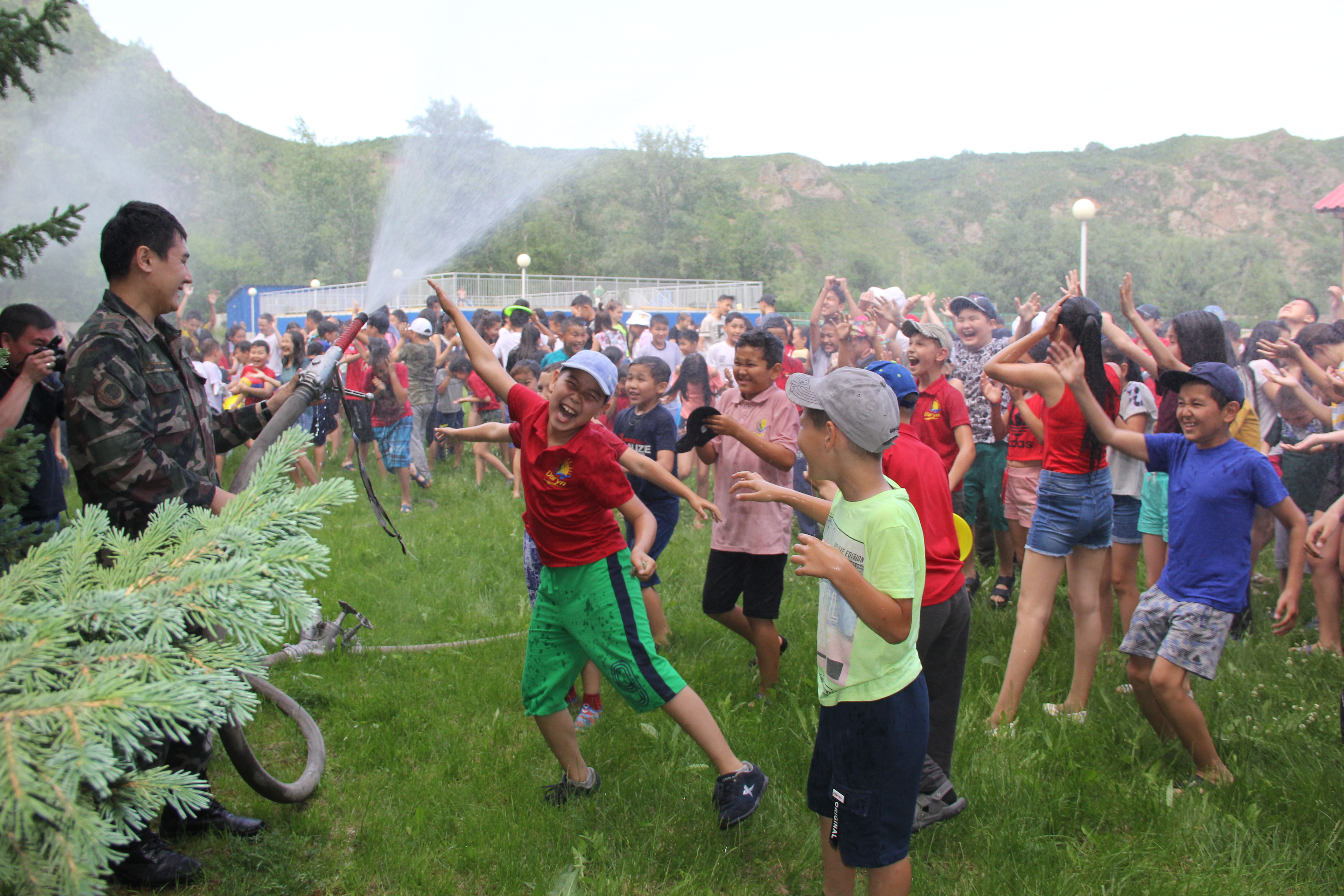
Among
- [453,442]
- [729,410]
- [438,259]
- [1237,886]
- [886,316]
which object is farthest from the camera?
[453,442]

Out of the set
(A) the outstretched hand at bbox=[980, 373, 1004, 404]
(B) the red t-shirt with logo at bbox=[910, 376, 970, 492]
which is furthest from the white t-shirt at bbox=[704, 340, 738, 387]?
(B) the red t-shirt with logo at bbox=[910, 376, 970, 492]

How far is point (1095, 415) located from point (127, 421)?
4313 mm

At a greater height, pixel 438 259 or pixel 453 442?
pixel 438 259

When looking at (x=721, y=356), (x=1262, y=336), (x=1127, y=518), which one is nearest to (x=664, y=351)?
(x=721, y=356)

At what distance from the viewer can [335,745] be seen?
477 cm

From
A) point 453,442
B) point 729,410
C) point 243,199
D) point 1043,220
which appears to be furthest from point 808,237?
point 729,410

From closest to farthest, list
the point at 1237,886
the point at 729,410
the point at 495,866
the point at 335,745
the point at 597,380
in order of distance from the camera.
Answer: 1. the point at 1237,886
2. the point at 495,866
3. the point at 597,380
4. the point at 335,745
5. the point at 729,410

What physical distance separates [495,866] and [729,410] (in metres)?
2.97

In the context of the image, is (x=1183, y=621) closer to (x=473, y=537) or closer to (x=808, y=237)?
(x=473, y=537)

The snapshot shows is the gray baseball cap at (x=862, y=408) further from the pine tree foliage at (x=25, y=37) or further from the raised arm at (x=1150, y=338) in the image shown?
the raised arm at (x=1150, y=338)

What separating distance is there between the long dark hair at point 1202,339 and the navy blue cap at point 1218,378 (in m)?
1.27

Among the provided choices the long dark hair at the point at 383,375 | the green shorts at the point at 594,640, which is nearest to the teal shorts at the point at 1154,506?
the green shorts at the point at 594,640

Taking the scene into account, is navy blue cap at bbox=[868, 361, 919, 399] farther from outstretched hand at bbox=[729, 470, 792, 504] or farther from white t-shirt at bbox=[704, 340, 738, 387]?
white t-shirt at bbox=[704, 340, 738, 387]

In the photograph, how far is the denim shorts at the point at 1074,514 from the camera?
4836 mm
